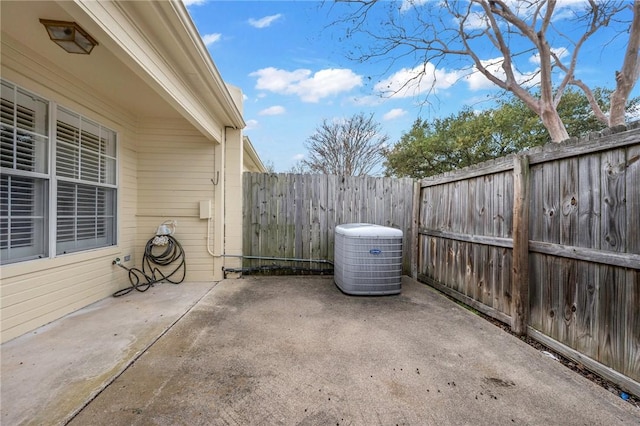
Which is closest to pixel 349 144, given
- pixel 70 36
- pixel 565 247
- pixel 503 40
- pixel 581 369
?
pixel 503 40

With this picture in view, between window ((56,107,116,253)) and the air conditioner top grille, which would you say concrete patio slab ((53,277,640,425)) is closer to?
the air conditioner top grille

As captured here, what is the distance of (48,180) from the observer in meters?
2.86

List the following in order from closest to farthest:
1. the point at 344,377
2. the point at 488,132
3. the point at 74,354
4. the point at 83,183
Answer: the point at 344,377
the point at 74,354
the point at 83,183
the point at 488,132

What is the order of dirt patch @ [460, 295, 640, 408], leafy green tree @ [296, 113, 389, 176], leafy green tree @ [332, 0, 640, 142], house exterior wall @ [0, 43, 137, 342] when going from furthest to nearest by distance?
leafy green tree @ [296, 113, 389, 176], leafy green tree @ [332, 0, 640, 142], house exterior wall @ [0, 43, 137, 342], dirt patch @ [460, 295, 640, 408]

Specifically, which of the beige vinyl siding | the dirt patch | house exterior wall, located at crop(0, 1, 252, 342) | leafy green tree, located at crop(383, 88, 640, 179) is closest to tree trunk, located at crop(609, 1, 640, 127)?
leafy green tree, located at crop(383, 88, 640, 179)

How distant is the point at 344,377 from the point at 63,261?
3167 mm

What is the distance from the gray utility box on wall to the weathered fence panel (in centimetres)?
104

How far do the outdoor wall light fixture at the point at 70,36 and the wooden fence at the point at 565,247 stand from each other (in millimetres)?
3978

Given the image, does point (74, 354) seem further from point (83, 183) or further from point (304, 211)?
point (304, 211)

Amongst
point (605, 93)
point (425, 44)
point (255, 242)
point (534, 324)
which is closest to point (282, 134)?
point (425, 44)

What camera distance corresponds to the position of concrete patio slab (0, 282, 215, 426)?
1.63m

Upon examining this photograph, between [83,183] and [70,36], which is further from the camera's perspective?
[83,183]

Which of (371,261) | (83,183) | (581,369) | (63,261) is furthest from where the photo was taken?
(371,261)

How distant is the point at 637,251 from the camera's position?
177cm
